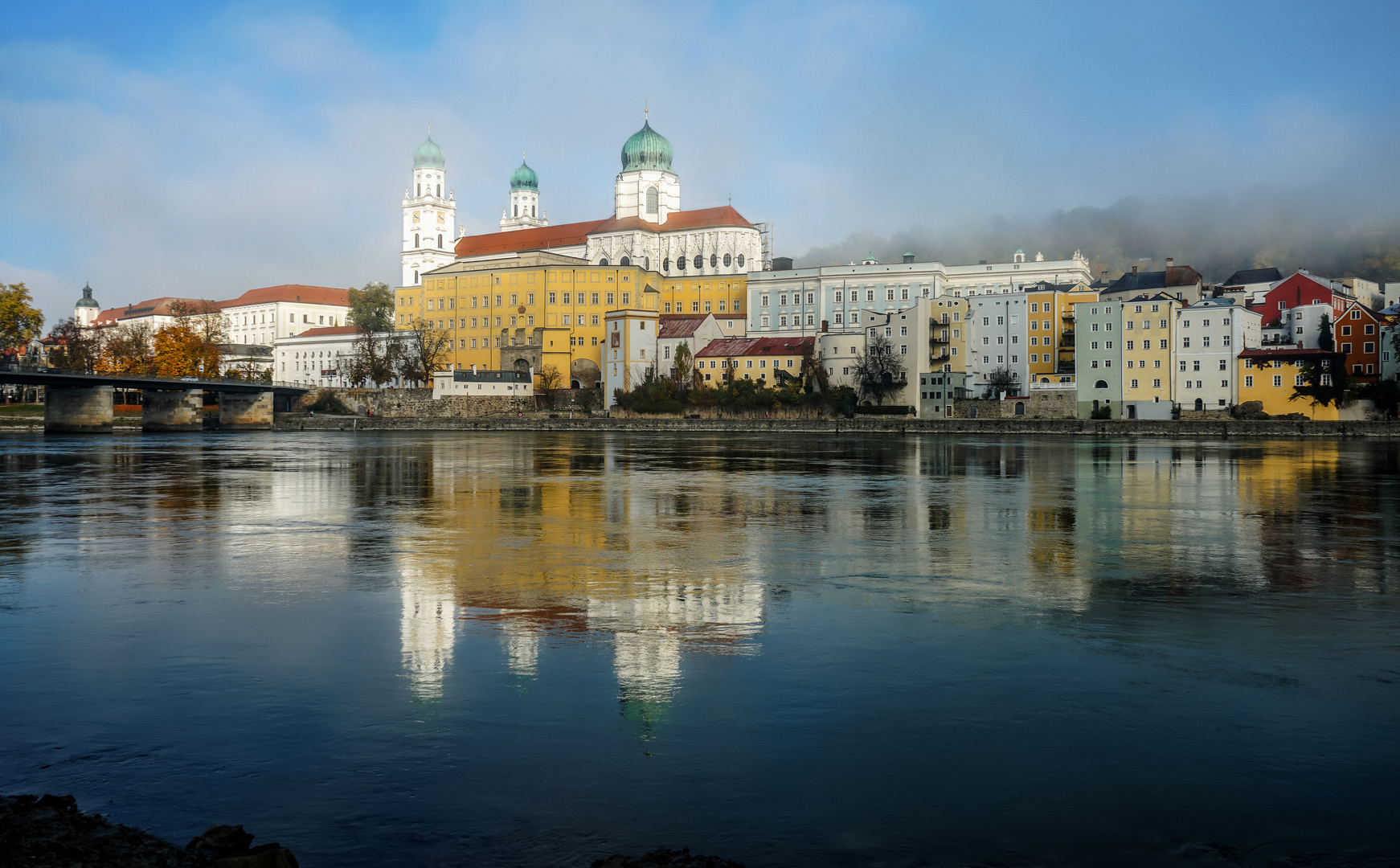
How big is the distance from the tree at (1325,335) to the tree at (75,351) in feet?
331

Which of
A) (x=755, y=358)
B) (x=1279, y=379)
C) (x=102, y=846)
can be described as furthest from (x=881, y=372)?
(x=102, y=846)

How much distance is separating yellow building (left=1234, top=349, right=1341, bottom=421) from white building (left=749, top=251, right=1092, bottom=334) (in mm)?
20396

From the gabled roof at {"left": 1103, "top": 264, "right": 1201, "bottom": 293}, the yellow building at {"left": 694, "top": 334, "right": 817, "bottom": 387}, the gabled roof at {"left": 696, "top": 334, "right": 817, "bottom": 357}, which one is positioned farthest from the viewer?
the gabled roof at {"left": 696, "top": 334, "right": 817, "bottom": 357}

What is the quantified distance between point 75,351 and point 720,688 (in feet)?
351

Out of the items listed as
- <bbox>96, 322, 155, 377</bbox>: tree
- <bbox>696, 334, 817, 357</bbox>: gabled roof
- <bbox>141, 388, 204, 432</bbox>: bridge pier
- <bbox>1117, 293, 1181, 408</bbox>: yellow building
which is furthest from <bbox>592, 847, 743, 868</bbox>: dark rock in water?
<bbox>96, 322, 155, 377</bbox>: tree

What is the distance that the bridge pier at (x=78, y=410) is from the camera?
74.2 meters

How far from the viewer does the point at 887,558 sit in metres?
13.2

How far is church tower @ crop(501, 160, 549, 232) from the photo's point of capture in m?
136

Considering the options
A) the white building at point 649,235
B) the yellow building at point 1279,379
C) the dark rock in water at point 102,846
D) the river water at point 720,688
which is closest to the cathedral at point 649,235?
the white building at point 649,235

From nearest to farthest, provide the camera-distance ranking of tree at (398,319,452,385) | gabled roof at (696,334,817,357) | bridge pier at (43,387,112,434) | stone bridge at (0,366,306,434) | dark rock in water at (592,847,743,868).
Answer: dark rock in water at (592,847,743,868) < stone bridge at (0,366,306,434) < bridge pier at (43,387,112,434) < gabled roof at (696,334,817,357) < tree at (398,319,452,385)

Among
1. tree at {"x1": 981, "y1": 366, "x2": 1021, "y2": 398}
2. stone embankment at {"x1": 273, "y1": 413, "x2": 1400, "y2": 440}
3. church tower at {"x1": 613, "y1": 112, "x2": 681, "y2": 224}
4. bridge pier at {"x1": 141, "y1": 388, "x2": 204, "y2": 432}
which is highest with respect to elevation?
church tower at {"x1": 613, "y1": 112, "x2": 681, "y2": 224}

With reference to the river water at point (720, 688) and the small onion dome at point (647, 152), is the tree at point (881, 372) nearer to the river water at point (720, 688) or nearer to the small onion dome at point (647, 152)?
the small onion dome at point (647, 152)

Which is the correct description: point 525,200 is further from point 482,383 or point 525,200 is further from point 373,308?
point 482,383

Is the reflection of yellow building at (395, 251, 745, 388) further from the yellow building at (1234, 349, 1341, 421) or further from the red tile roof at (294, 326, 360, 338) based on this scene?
the yellow building at (1234, 349, 1341, 421)
